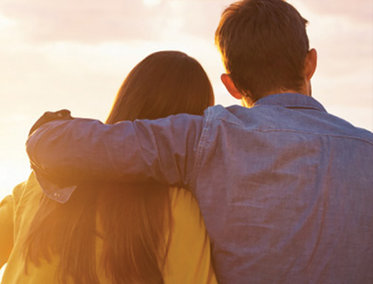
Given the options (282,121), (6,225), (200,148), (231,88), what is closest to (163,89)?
(231,88)

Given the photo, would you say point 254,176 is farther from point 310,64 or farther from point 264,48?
point 310,64

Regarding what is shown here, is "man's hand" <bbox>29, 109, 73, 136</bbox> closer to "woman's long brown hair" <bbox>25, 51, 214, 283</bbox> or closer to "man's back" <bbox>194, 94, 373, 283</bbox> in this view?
"woman's long brown hair" <bbox>25, 51, 214, 283</bbox>

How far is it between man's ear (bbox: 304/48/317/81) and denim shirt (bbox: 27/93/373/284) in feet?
1.91

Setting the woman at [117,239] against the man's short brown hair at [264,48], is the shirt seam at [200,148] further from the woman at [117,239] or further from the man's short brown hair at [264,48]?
the man's short brown hair at [264,48]

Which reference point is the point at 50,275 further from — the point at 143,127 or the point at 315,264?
the point at 315,264

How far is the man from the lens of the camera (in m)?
2.10

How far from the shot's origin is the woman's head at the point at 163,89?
2.52m

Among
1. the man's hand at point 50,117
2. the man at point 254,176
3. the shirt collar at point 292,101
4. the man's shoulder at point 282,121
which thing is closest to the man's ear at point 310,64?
the shirt collar at point 292,101

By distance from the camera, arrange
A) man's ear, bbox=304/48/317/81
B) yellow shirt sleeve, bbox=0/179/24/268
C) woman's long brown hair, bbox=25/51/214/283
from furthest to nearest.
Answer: yellow shirt sleeve, bbox=0/179/24/268, man's ear, bbox=304/48/317/81, woman's long brown hair, bbox=25/51/214/283

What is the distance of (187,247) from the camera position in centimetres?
221

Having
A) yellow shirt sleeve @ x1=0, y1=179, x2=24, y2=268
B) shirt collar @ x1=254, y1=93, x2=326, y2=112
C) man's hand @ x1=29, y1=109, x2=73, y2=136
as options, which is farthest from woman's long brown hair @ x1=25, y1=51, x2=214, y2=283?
shirt collar @ x1=254, y1=93, x2=326, y2=112

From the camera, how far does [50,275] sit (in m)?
2.32

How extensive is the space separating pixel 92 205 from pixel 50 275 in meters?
0.43

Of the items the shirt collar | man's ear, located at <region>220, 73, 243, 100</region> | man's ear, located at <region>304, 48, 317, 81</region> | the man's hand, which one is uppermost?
man's ear, located at <region>304, 48, 317, 81</region>
